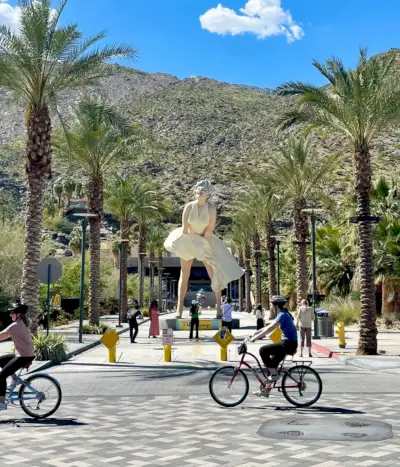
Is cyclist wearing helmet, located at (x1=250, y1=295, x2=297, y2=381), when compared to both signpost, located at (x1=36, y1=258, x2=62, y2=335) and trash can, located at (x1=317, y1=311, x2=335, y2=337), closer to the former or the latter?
signpost, located at (x1=36, y1=258, x2=62, y2=335)

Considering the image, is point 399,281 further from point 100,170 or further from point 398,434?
point 398,434

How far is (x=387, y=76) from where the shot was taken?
2052 centimetres

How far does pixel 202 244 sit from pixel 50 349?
46.0 ft

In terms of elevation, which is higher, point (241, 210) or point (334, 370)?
point (241, 210)

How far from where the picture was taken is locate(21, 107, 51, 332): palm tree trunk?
19.9 meters

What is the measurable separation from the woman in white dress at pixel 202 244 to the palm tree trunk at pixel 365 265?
37.4ft

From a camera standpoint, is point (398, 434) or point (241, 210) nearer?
point (398, 434)

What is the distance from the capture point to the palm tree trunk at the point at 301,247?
33438mm

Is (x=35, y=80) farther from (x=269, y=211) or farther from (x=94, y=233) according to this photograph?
(x=269, y=211)

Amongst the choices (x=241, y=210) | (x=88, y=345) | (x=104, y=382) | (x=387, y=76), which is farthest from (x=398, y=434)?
(x=241, y=210)

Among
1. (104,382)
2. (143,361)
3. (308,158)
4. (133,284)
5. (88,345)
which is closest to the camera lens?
(104,382)

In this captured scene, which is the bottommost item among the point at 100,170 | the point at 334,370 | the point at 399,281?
the point at 334,370

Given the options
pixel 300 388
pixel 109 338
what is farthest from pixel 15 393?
pixel 109 338

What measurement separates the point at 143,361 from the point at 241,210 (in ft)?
131
